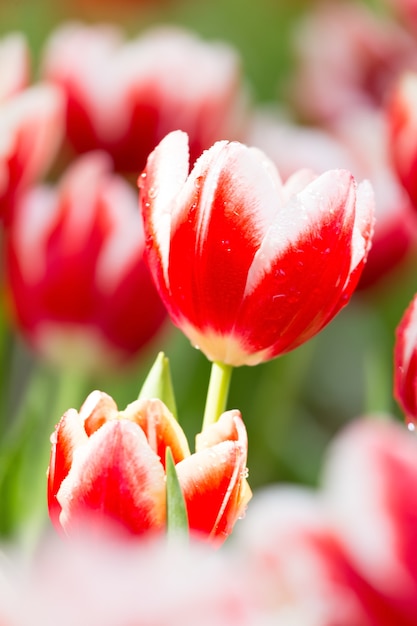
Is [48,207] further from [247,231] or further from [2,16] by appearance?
[2,16]

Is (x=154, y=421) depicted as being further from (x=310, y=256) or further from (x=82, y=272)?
(x=82, y=272)

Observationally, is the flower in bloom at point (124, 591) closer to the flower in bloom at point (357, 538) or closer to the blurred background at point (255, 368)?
the flower in bloom at point (357, 538)

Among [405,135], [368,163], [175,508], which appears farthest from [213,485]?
[368,163]

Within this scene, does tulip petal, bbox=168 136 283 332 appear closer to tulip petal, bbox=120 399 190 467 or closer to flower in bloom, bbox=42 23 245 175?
tulip petal, bbox=120 399 190 467

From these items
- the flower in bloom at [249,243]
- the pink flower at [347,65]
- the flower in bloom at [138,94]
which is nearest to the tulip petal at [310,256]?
the flower in bloom at [249,243]

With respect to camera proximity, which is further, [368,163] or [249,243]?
[368,163]

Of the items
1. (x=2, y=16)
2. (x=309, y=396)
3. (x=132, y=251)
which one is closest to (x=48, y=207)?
(x=132, y=251)
